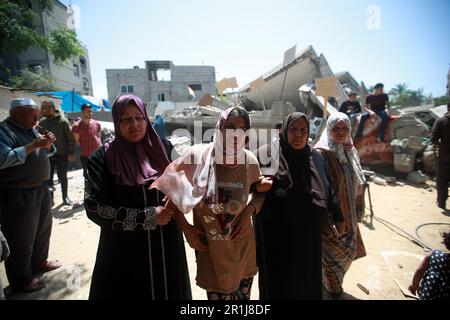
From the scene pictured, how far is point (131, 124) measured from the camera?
4.74 feet

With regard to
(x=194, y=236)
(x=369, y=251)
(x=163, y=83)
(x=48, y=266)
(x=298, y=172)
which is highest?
(x=163, y=83)

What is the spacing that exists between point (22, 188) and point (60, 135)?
289 centimetres

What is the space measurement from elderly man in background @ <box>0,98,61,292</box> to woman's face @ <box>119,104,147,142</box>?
1.55 m

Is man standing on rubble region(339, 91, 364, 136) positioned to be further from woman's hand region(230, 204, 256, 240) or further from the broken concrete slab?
woman's hand region(230, 204, 256, 240)

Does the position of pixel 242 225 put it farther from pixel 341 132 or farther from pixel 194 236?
pixel 341 132

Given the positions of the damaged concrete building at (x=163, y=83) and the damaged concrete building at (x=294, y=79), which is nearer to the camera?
the damaged concrete building at (x=294, y=79)

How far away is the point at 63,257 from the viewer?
3176mm

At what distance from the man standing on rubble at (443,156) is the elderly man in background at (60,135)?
8107 millimetres

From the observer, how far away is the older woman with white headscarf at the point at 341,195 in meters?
2.20

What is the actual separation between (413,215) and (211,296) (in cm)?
494

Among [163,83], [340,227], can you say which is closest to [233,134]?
[340,227]

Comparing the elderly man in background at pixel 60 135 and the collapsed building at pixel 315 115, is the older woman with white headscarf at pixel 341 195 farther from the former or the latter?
the elderly man in background at pixel 60 135

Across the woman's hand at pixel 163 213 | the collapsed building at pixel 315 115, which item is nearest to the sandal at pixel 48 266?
the woman's hand at pixel 163 213

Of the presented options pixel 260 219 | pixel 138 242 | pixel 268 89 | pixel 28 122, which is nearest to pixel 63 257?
pixel 28 122
